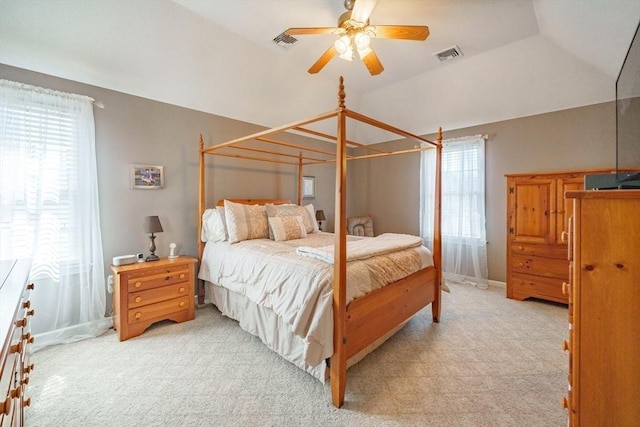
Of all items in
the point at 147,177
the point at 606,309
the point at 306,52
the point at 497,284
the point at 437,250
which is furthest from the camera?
the point at 497,284

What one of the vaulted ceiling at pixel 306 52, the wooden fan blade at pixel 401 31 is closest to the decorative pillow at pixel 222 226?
the vaulted ceiling at pixel 306 52

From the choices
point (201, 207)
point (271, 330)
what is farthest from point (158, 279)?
point (271, 330)

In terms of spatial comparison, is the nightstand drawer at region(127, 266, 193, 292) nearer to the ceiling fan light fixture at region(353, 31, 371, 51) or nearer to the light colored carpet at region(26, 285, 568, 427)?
the light colored carpet at region(26, 285, 568, 427)

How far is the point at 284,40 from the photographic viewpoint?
2988mm

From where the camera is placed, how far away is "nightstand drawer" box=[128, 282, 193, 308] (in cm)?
241

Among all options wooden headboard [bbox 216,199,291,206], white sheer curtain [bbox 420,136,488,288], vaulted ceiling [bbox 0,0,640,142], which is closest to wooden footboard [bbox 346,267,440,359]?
white sheer curtain [bbox 420,136,488,288]

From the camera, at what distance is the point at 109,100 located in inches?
103

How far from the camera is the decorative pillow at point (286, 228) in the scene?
119 inches

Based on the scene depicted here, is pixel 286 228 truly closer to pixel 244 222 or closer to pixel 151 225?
pixel 244 222

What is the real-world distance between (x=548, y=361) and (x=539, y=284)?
5.00 ft

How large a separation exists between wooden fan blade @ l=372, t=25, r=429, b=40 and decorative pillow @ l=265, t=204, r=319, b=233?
7.01ft

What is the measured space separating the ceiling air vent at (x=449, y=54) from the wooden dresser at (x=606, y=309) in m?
3.15

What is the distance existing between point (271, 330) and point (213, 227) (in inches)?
58.2

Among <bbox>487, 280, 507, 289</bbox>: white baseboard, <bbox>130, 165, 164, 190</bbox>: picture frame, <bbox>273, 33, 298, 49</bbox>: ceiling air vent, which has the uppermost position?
<bbox>273, 33, 298, 49</bbox>: ceiling air vent
